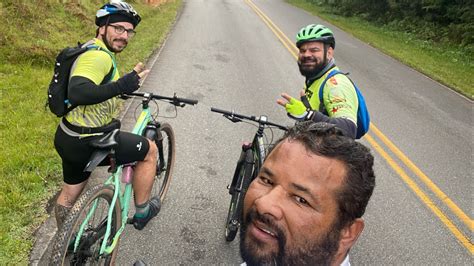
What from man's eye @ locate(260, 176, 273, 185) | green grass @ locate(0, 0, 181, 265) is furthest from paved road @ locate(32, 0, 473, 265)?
man's eye @ locate(260, 176, 273, 185)

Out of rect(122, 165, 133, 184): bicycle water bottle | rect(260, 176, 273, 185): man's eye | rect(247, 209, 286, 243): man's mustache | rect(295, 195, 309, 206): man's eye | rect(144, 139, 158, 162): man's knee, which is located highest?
rect(295, 195, 309, 206): man's eye

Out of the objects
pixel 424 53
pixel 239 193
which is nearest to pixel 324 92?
pixel 239 193

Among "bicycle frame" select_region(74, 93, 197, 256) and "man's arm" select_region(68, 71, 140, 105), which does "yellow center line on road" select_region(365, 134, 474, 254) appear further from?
"man's arm" select_region(68, 71, 140, 105)

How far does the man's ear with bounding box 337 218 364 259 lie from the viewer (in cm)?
168

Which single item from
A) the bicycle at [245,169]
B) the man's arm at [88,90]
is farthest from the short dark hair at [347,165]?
the bicycle at [245,169]

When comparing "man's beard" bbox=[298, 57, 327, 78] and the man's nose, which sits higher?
the man's nose

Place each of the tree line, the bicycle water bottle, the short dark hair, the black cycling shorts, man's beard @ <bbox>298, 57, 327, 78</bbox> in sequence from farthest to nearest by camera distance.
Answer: the tree line
man's beard @ <bbox>298, 57, 327, 78</bbox>
the bicycle water bottle
the black cycling shorts
the short dark hair

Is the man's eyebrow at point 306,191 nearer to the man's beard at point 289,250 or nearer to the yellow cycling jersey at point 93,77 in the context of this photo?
the man's beard at point 289,250

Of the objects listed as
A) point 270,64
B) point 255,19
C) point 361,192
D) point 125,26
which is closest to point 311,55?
point 125,26

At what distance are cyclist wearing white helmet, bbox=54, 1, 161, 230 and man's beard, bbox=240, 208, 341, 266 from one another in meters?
1.85

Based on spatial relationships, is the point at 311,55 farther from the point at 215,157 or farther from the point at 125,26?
the point at 215,157

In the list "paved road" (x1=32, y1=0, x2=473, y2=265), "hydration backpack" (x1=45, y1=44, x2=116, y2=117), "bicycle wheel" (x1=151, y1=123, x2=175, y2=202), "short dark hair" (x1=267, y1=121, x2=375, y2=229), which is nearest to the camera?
"short dark hair" (x1=267, y1=121, x2=375, y2=229)

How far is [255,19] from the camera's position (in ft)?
65.3

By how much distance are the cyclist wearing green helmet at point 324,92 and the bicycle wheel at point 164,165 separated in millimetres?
1786
